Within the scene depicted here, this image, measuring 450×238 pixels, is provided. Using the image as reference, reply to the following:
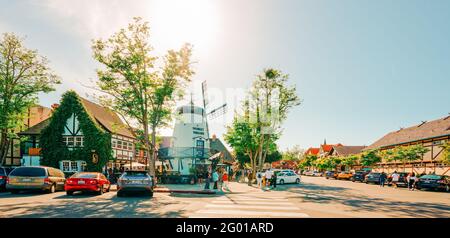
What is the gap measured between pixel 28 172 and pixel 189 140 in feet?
75.6

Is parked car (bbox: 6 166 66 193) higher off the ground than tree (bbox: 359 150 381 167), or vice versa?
parked car (bbox: 6 166 66 193)

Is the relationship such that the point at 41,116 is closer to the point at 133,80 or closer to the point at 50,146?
the point at 50,146

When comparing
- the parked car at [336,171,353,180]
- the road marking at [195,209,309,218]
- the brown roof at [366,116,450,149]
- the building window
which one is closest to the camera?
the road marking at [195,209,309,218]

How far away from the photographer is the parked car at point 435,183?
27.5 metres

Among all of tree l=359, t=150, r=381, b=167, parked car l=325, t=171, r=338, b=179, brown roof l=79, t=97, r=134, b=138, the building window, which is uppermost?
brown roof l=79, t=97, r=134, b=138

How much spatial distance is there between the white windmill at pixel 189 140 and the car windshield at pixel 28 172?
51.5ft

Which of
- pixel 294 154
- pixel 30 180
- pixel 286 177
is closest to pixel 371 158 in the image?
pixel 286 177

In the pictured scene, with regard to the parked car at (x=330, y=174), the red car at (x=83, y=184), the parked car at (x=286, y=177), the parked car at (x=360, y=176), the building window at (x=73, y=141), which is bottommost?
the parked car at (x=330, y=174)

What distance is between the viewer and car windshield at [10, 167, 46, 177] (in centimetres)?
1738

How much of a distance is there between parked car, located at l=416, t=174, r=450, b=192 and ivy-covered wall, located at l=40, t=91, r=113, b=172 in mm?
30801

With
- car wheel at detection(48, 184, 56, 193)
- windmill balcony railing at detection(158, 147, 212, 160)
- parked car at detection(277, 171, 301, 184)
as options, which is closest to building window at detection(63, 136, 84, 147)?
windmill balcony railing at detection(158, 147, 212, 160)

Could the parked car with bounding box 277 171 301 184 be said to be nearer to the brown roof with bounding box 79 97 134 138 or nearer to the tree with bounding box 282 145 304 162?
the brown roof with bounding box 79 97 134 138

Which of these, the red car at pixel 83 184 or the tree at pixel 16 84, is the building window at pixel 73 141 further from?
the red car at pixel 83 184

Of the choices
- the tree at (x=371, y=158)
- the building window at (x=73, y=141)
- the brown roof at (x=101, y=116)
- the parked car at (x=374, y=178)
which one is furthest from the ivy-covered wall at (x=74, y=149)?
the tree at (x=371, y=158)
